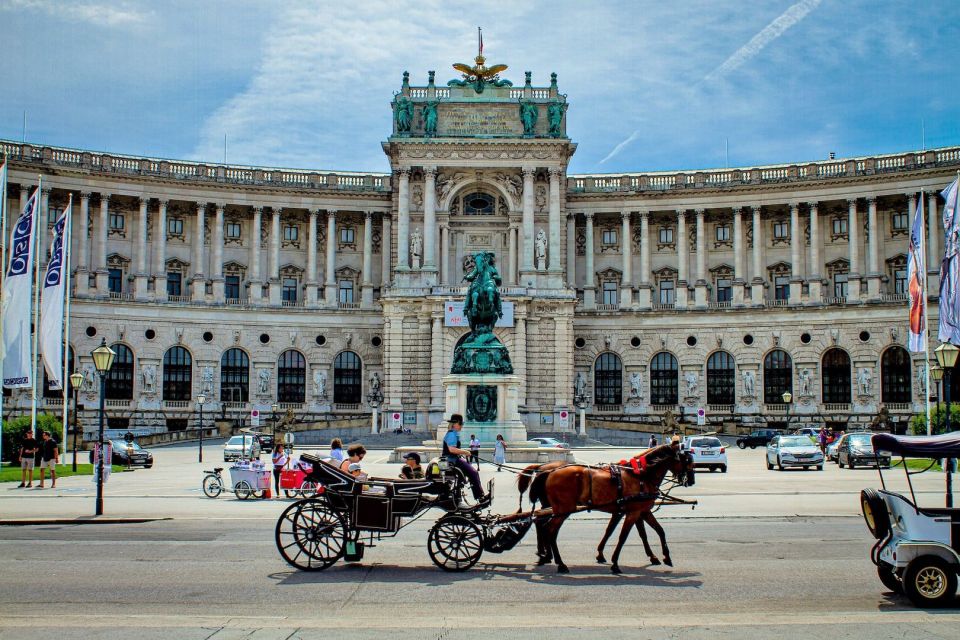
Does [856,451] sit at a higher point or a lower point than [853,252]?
lower

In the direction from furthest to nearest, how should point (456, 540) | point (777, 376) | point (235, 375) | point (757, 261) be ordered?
point (757, 261) → point (235, 375) → point (777, 376) → point (456, 540)

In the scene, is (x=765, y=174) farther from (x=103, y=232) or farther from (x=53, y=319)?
(x=53, y=319)

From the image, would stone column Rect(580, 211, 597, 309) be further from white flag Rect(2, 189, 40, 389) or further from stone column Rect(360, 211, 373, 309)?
white flag Rect(2, 189, 40, 389)

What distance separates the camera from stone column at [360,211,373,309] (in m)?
82.1

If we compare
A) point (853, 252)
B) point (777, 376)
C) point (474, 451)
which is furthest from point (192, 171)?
point (474, 451)

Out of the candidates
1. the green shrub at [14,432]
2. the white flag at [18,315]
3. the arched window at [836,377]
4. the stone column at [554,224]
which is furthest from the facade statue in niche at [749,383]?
the white flag at [18,315]

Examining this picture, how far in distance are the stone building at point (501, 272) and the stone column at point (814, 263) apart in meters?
0.17

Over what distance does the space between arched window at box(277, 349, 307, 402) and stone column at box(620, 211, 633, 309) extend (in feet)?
83.9

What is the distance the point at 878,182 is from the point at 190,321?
52.3 meters

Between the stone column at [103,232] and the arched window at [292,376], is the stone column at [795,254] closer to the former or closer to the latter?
the arched window at [292,376]

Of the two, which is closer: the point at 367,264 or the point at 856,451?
the point at 856,451

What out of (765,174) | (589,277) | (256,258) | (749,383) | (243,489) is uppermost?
(765,174)

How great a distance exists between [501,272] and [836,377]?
2614 cm

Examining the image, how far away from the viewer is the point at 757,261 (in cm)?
7962
